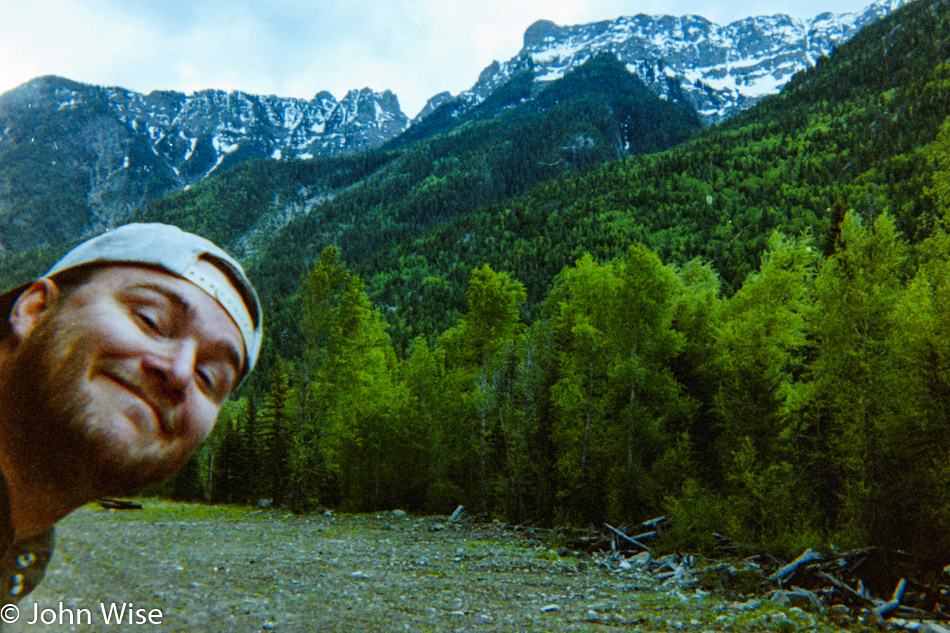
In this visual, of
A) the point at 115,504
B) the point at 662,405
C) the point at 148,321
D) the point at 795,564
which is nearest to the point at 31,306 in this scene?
the point at 148,321

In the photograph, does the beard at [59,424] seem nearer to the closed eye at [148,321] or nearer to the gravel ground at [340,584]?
the closed eye at [148,321]

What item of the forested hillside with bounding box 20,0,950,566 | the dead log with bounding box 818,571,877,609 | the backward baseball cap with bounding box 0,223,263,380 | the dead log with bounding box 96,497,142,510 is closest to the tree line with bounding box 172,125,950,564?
the forested hillside with bounding box 20,0,950,566

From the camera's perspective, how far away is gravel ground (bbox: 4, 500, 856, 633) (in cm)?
103

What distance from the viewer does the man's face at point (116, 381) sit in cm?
56

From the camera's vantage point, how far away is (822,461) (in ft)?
44.5

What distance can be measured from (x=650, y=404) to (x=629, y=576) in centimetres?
627

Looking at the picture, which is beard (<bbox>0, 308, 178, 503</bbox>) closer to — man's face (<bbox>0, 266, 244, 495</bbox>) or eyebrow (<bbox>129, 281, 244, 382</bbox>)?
man's face (<bbox>0, 266, 244, 495</bbox>)

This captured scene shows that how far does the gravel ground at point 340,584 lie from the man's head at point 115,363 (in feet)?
1.14

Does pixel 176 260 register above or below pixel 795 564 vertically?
above

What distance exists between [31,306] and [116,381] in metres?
0.18

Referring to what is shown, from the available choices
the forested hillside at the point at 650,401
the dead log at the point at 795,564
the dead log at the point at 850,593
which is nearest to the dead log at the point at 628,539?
the forested hillside at the point at 650,401

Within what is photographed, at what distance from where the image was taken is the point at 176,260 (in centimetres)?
72

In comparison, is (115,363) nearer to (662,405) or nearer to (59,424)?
(59,424)

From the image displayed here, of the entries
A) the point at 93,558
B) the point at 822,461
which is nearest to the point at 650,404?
the point at 822,461
